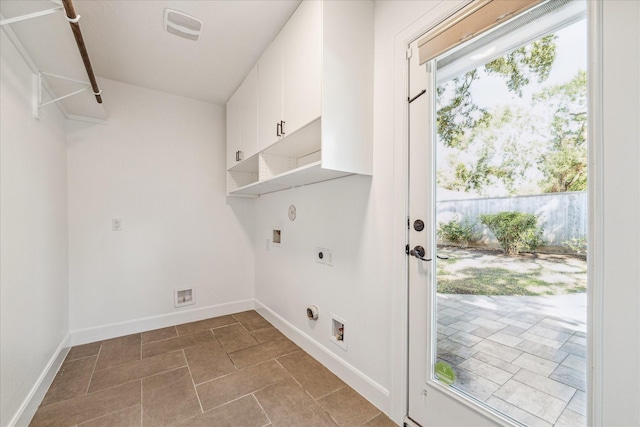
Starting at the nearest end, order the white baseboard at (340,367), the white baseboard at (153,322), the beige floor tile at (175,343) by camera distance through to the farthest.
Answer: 1. the white baseboard at (340,367)
2. the beige floor tile at (175,343)
3. the white baseboard at (153,322)

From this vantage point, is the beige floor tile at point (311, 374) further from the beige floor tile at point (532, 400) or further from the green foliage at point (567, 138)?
the green foliage at point (567, 138)

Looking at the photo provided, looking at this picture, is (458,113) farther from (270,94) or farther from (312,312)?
(312,312)

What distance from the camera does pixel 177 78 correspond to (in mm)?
2623

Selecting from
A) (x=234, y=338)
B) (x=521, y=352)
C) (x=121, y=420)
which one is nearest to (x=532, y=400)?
(x=521, y=352)

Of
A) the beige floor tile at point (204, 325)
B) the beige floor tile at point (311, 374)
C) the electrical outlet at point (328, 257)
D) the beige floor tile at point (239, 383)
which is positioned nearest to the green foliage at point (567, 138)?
the electrical outlet at point (328, 257)

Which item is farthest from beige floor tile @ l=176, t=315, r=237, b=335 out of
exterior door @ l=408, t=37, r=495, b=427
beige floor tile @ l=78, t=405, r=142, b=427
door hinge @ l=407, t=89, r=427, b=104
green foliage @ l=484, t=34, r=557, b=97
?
green foliage @ l=484, t=34, r=557, b=97

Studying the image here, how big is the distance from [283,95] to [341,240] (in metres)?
1.13

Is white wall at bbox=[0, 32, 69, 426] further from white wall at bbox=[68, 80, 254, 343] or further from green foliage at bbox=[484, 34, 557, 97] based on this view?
green foliage at bbox=[484, 34, 557, 97]

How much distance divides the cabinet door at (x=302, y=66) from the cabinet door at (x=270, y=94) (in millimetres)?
97

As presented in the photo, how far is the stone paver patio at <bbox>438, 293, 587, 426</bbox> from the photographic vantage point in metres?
0.96

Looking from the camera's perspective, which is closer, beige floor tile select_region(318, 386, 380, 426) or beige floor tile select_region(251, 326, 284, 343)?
Result: beige floor tile select_region(318, 386, 380, 426)

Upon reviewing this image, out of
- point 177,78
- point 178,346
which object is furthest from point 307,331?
point 177,78

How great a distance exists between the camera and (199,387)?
185 centimetres

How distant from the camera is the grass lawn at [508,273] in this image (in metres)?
0.97
